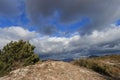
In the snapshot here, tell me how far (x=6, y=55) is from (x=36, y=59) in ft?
11.9

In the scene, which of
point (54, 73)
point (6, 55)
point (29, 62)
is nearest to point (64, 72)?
point (54, 73)

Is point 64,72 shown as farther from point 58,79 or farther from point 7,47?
point 7,47

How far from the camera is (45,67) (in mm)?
21594

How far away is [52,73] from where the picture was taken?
20578mm

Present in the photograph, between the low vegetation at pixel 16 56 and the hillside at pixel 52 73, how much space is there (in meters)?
6.85

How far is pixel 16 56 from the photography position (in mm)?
29594

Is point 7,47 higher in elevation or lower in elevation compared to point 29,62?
higher

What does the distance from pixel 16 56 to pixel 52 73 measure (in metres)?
10.2

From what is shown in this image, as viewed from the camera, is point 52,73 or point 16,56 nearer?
point 52,73

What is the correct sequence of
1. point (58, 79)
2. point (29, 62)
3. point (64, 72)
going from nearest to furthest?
point (58, 79) < point (64, 72) < point (29, 62)

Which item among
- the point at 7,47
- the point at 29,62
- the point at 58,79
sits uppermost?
the point at 7,47

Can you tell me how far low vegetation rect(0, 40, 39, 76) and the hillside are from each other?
22.5ft

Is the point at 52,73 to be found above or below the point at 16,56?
below

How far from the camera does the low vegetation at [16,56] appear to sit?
94.0 ft
